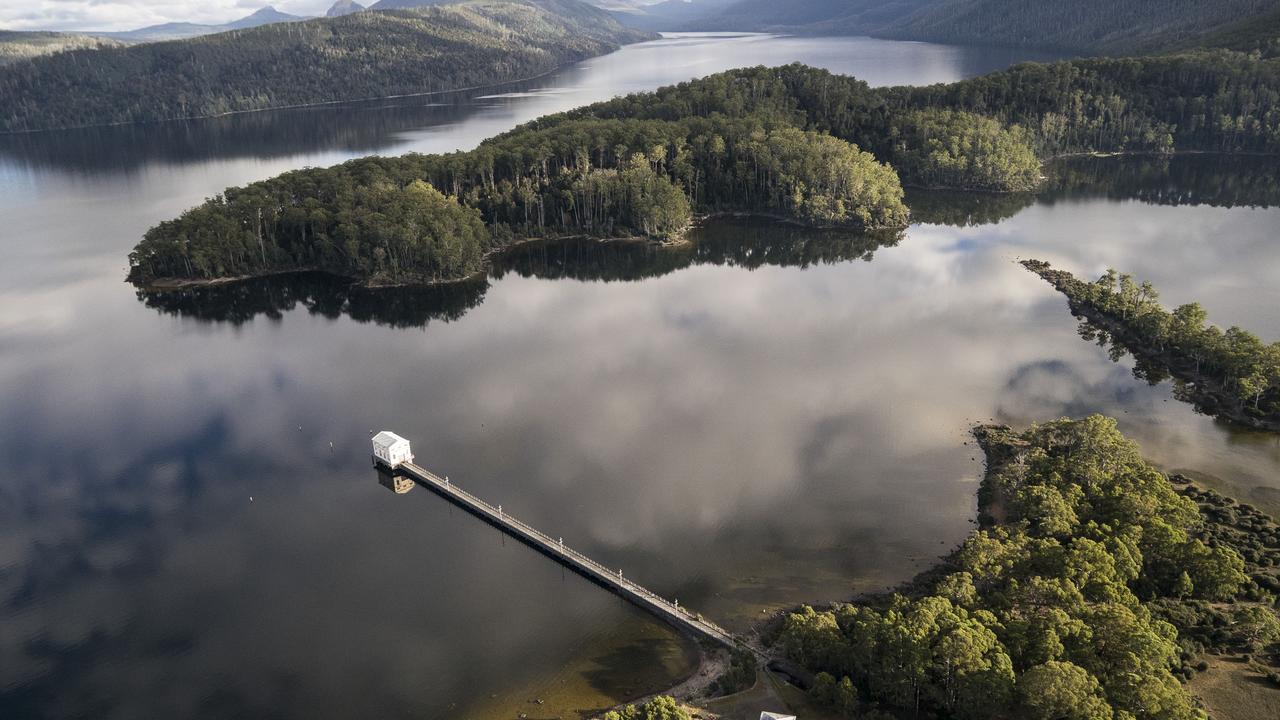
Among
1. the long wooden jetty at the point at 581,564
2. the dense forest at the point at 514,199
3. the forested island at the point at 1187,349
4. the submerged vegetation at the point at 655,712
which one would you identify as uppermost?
the dense forest at the point at 514,199

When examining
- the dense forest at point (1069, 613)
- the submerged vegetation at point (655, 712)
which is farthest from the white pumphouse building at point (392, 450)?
the dense forest at point (1069, 613)

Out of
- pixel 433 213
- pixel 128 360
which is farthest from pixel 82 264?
pixel 433 213

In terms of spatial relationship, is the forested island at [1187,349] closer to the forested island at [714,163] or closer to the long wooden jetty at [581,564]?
the forested island at [714,163]

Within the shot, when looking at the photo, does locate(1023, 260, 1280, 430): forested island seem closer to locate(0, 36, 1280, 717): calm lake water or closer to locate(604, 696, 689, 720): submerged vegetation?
locate(0, 36, 1280, 717): calm lake water

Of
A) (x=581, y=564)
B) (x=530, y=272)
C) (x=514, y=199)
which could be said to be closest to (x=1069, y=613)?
(x=581, y=564)

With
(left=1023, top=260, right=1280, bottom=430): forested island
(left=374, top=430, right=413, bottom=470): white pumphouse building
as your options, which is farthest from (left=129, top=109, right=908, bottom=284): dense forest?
(left=374, top=430, right=413, bottom=470): white pumphouse building
